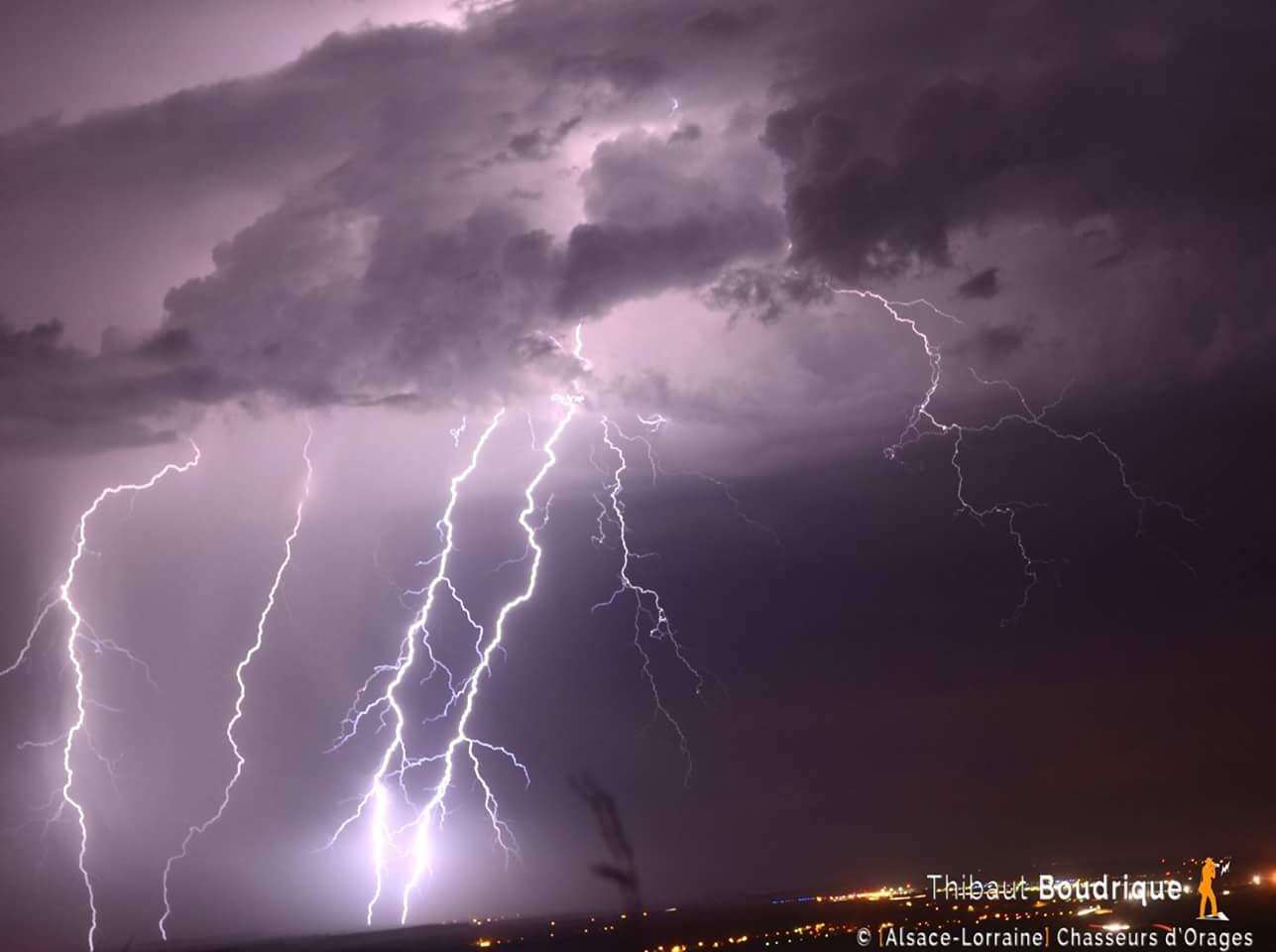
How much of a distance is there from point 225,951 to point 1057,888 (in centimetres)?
6085

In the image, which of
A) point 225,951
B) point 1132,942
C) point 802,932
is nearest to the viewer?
point 1132,942

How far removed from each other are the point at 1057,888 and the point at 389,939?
53.0 metres

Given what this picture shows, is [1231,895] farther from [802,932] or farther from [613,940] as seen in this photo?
[613,940]

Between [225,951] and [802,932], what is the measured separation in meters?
56.1

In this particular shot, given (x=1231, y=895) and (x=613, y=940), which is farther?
(x=613, y=940)

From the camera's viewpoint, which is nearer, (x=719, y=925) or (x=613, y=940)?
(x=613, y=940)

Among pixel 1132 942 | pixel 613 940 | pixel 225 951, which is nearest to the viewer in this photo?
pixel 1132 942

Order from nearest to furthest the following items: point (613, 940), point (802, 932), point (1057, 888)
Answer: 1. point (802, 932)
2. point (613, 940)
3. point (1057, 888)

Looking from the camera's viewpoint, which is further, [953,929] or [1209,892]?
[953,929]

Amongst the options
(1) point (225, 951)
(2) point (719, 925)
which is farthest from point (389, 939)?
(2) point (719, 925)

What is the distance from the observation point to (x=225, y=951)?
108 m

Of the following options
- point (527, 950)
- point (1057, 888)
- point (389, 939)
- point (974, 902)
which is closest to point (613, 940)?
point (527, 950)

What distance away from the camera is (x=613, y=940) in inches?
3108

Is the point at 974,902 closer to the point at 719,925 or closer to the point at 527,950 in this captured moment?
the point at 719,925
